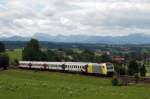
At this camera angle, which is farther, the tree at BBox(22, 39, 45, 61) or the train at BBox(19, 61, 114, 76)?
the tree at BBox(22, 39, 45, 61)

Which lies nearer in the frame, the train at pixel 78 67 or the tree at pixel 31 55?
the train at pixel 78 67

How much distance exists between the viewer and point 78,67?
82.8 meters

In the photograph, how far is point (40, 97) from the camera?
2972 cm

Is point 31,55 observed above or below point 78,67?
above

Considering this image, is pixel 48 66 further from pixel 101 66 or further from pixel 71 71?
pixel 101 66

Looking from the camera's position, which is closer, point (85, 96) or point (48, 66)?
point (85, 96)

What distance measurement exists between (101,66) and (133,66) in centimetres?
4492

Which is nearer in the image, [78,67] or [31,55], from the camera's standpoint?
[78,67]

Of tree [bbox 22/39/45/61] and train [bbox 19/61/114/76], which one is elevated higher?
tree [bbox 22/39/45/61]

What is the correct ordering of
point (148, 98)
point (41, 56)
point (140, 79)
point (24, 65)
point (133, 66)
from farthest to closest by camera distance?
point (41, 56)
point (133, 66)
point (24, 65)
point (140, 79)
point (148, 98)

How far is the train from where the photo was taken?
75312mm

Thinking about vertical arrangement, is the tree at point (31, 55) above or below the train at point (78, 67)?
above

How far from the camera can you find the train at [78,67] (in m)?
75.3

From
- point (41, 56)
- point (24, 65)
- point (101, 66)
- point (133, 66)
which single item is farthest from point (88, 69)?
point (41, 56)
